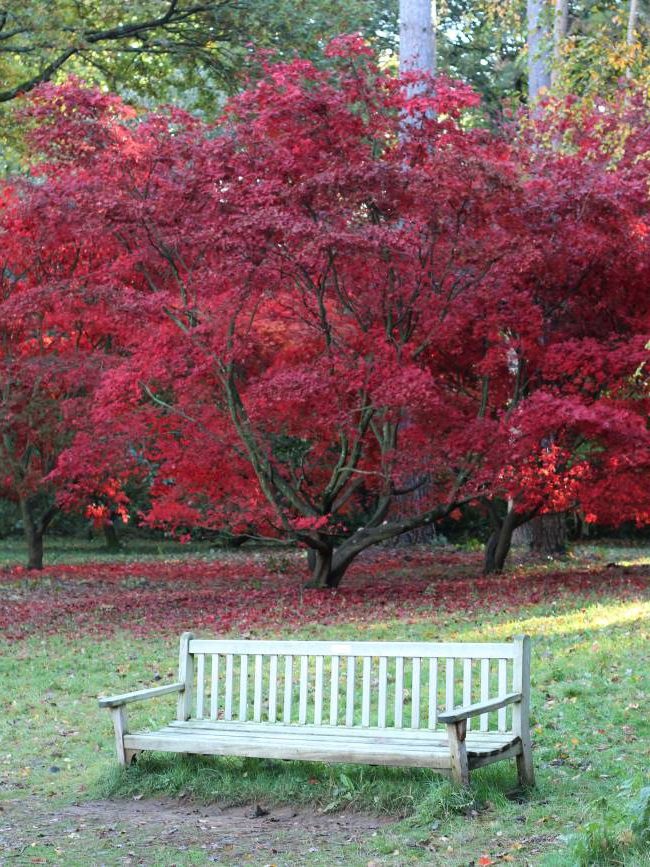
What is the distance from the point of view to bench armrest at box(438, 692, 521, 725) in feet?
15.6

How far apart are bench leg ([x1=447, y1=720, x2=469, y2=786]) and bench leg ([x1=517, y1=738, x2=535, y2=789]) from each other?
1.29 ft

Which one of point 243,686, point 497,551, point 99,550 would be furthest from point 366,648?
point 99,550

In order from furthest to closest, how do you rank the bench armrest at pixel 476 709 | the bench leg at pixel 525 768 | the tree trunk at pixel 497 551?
the tree trunk at pixel 497 551 → the bench leg at pixel 525 768 → the bench armrest at pixel 476 709

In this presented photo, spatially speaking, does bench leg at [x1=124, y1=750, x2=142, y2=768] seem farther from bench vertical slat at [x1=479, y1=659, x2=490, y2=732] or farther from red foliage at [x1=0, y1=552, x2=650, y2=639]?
red foliage at [x1=0, y1=552, x2=650, y2=639]

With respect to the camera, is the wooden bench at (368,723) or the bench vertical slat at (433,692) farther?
the bench vertical slat at (433,692)

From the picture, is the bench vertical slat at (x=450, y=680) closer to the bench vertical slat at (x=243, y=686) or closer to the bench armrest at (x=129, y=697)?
the bench vertical slat at (x=243, y=686)

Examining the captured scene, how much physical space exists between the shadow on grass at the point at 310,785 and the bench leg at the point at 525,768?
0.05 meters

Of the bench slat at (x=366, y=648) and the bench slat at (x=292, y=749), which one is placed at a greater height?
the bench slat at (x=366, y=648)

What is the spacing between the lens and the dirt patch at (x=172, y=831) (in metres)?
4.64

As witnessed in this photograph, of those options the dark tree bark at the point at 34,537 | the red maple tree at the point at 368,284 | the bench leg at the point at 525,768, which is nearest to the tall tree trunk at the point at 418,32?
the red maple tree at the point at 368,284

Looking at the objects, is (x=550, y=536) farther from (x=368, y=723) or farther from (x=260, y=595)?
(x=368, y=723)

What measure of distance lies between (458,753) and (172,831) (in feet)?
4.33

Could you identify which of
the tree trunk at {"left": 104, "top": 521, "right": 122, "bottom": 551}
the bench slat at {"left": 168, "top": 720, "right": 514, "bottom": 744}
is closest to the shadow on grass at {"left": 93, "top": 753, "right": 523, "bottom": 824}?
the bench slat at {"left": 168, "top": 720, "right": 514, "bottom": 744}

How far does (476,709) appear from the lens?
4906 mm
